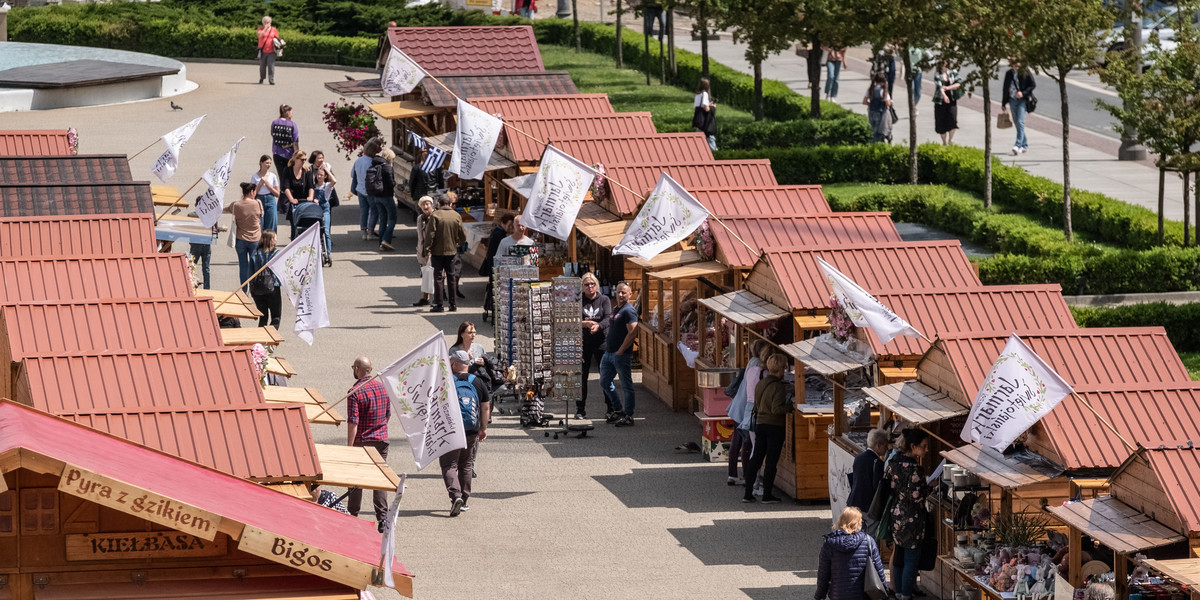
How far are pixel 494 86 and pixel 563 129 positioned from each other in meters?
4.07

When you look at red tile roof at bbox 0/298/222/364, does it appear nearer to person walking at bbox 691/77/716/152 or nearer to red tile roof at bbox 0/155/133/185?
Result: red tile roof at bbox 0/155/133/185

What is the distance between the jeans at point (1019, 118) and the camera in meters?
33.0

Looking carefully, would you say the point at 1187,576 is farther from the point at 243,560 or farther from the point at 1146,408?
Result: the point at 243,560

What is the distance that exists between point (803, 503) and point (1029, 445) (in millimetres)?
3694

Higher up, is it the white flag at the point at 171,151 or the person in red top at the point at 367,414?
the white flag at the point at 171,151

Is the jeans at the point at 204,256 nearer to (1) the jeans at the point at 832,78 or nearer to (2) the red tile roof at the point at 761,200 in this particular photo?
(2) the red tile roof at the point at 761,200

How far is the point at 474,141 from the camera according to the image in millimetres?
22141

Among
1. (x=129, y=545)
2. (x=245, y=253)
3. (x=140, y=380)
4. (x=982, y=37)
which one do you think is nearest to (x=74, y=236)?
(x=140, y=380)

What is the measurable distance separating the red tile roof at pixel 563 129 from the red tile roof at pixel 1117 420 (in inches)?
494

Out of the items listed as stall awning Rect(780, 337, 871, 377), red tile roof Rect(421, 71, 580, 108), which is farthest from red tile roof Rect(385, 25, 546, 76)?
stall awning Rect(780, 337, 871, 377)

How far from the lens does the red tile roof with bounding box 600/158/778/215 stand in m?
21.3

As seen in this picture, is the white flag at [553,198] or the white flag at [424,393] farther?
the white flag at [553,198]

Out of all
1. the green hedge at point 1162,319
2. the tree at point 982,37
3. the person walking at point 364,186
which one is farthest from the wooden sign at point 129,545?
the tree at point 982,37

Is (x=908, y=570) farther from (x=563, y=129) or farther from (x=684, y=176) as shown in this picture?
(x=563, y=129)
